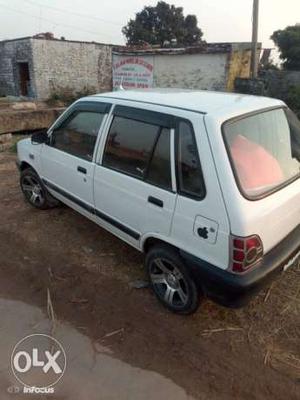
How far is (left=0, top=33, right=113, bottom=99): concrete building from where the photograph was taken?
1736cm

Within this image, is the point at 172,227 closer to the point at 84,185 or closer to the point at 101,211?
the point at 101,211

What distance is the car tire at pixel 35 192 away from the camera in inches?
181

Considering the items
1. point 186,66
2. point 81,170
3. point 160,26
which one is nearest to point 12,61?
point 186,66

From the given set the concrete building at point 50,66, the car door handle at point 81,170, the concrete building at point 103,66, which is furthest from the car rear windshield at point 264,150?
the concrete building at point 50,66

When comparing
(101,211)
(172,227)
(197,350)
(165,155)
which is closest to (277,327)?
(197,350)

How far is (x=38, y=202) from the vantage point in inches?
189

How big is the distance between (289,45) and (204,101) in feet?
58.9

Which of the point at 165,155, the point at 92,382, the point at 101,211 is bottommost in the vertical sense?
the point at 92,382

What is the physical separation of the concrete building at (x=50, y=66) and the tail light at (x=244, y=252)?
17.7m

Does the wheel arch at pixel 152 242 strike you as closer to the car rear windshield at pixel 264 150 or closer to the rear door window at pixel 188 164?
the rear door window at pixel 188 164

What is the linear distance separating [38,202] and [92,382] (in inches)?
116

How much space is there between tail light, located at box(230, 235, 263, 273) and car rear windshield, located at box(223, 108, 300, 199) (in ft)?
1.02

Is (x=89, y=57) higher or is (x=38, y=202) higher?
(x=89, y=57)

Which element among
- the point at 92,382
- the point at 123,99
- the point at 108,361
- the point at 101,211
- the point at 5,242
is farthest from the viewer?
the point at 5,242
